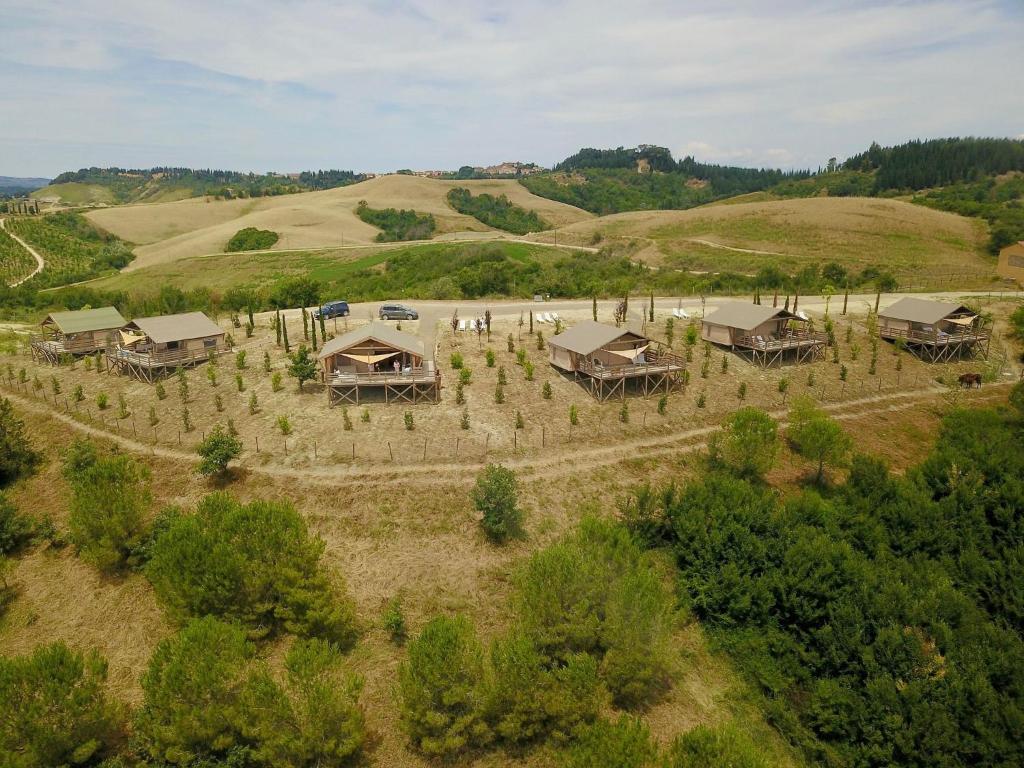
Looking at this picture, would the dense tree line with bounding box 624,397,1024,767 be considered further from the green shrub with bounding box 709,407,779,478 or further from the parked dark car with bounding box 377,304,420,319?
the parked dark car with bounding box 377,304,420,319

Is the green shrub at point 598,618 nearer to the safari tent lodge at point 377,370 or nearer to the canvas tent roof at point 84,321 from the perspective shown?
the safari tent lodge at point 377,370

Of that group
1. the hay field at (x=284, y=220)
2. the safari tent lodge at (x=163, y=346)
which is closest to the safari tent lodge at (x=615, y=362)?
the safari tent lodge at (x=163, y=346)

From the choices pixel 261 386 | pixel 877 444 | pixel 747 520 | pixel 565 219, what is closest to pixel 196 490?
pixel 261 386

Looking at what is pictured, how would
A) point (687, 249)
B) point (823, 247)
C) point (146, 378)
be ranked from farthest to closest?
1. point (687, 249)
2. point (823, 247)
3. point (146, 378)

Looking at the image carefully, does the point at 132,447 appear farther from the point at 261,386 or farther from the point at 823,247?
the point at 823,247

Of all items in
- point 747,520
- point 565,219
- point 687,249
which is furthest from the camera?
point 565,219

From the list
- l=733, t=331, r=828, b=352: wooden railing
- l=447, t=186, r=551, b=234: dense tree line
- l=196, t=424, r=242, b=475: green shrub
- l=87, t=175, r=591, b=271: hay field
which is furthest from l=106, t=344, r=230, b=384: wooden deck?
l=447, t=186, r=551, b=234: dense tree line

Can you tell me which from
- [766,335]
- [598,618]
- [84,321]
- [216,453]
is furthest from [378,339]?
[766,335]
